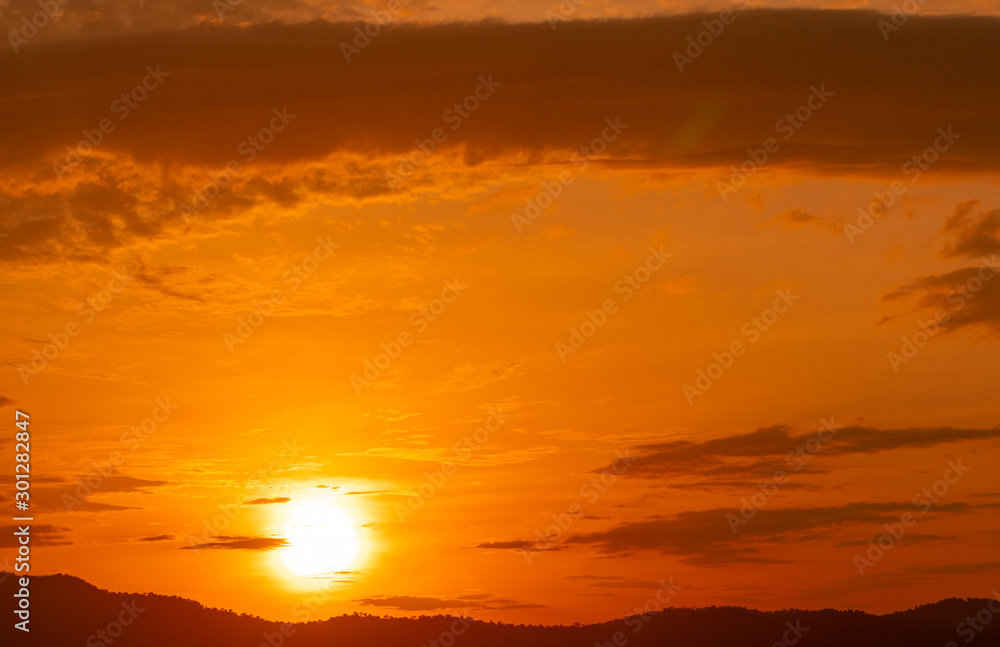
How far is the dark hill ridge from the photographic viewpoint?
6166 inches

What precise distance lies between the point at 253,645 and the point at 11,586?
52.1 metres

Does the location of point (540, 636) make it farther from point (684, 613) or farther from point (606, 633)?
point (684, 613)

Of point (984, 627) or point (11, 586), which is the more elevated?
point (11, 586)

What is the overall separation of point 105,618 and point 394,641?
5014 centimetres

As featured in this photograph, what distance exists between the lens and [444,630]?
192 m

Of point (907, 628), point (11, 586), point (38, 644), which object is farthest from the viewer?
point (907, 628)

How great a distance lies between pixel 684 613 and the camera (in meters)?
187

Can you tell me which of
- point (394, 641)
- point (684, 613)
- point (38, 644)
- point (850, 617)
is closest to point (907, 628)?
point (850, 617)

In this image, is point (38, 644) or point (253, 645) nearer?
point (38, 644)

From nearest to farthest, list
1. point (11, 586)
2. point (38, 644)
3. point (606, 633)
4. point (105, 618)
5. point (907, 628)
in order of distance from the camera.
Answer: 1. point (11, 586)
2. point (38, 644)
3. point (105, 618)
4. point (907, 628)
5. point (606, 633)

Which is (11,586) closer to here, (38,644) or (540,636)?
(38,644)

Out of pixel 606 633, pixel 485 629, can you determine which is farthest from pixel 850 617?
pixel 485 629

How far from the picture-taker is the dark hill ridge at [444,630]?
6166 inches

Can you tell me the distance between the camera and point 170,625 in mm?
168125
